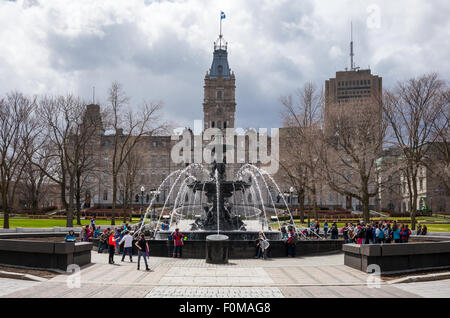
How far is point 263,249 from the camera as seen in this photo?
1809 cm

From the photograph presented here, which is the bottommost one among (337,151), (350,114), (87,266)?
(87,266)

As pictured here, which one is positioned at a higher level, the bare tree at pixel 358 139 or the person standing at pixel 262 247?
the bare tree at pixel 358 139

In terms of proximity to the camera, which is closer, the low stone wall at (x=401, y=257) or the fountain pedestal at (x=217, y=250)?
the low stone wall at (x=401, y=257)

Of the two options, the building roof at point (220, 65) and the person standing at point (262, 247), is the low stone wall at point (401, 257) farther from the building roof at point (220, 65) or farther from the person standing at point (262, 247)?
the building roof at point (220, 65)

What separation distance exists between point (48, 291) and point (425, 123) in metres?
31.0

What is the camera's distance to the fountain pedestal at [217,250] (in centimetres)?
1650

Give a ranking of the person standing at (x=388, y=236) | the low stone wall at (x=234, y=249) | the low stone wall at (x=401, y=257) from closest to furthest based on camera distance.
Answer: the low stone wall at (x=401, y=257), the low stone wall at (x=234, y=249), the person standing at (x=388, y=236)

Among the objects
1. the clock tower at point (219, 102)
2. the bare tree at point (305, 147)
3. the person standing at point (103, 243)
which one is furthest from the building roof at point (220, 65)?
the person standing at point (103, 243)

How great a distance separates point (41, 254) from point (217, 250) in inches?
255

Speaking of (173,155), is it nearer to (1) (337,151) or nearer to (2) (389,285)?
(1) (337,151)

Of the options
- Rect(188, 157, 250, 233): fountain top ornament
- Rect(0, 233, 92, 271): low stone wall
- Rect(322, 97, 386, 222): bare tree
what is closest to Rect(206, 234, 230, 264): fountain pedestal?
Rect(0, 233, 92, 271): low stone wall

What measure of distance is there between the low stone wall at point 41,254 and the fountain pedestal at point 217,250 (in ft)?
15.7

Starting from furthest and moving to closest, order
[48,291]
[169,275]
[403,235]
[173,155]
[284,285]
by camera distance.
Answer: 1. [173,155]
2. [403,235]
3. [169,275]
4. [284,285]
5. [48,291]
